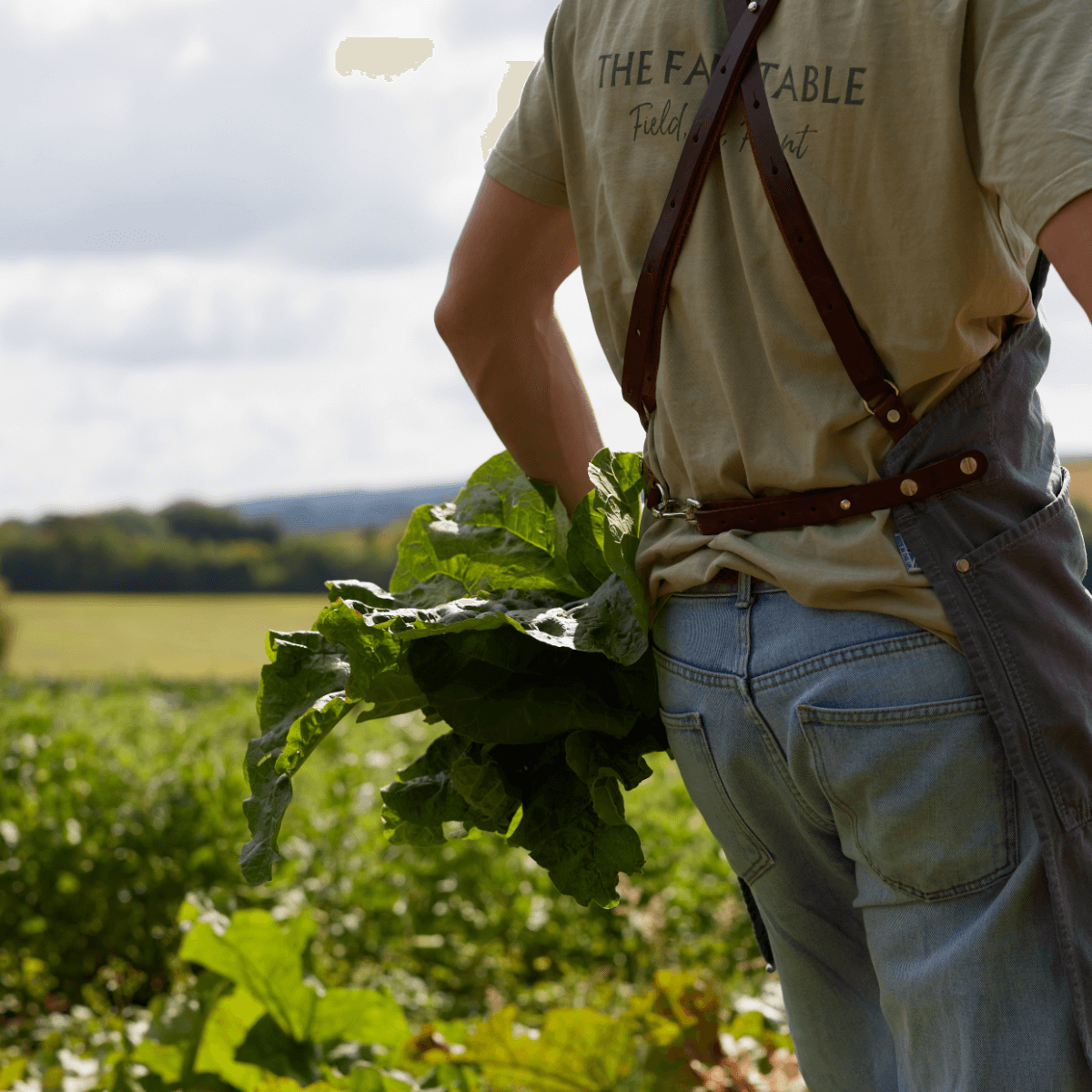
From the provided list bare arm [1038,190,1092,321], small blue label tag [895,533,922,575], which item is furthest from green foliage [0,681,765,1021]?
bare arm [1038,190,1092,321]

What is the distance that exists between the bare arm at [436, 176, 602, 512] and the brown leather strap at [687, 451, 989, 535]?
379mm

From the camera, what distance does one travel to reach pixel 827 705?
1062mm

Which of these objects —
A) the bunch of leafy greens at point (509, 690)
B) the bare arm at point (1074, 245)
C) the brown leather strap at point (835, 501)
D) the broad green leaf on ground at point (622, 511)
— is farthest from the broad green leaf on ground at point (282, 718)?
the bare arm at point (1074, 245)

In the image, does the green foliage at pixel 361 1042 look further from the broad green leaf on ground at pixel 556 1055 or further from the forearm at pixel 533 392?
the forearm at pixel 533 392

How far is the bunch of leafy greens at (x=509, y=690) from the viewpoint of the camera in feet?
4.13

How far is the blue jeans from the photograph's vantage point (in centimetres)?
103

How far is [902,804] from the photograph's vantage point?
41.0 inches

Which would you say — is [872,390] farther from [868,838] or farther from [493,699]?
[493,699]

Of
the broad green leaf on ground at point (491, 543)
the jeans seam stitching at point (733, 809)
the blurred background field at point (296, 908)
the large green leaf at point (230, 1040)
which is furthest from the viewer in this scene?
the blurred background field at point (296, 908)

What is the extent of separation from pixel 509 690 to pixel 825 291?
1.98 ft

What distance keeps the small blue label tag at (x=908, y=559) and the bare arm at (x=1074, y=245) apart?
0.88 ft

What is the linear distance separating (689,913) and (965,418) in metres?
2.81

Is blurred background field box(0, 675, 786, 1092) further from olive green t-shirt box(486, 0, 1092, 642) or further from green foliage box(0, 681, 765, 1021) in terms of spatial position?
olive green t-shirt box(486, 0, 1092, 642)

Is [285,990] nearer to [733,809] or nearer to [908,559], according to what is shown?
[733,809]
